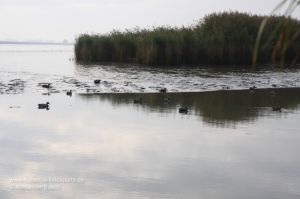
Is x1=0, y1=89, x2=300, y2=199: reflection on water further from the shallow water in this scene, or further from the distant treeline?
the distant treeline

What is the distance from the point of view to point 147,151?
7059mm

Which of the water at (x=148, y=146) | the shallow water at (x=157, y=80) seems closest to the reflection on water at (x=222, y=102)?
the water at (x=148, y=146)

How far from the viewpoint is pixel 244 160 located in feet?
21.5

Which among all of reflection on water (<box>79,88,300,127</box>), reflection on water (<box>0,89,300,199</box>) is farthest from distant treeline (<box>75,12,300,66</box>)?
reflection on water (<box>0,89,300,199</box>)

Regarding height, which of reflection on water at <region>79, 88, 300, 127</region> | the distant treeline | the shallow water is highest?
the distant treeline

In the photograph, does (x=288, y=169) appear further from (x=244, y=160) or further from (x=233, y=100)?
(x=233, y=100)

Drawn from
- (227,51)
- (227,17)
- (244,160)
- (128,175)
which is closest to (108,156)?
(128,175)

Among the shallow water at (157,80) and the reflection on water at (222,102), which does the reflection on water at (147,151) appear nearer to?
the reflection on water at (222,102)

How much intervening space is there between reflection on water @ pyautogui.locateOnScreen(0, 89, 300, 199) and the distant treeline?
45.5ft

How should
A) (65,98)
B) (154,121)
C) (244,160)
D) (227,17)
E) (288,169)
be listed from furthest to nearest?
(227,17), (65,98), (154,121), (244,160), (288,169)

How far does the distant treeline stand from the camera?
26.4 meters

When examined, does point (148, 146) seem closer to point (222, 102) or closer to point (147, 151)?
point (147, 151)

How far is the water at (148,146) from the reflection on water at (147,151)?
1cm

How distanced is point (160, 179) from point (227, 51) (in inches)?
877
